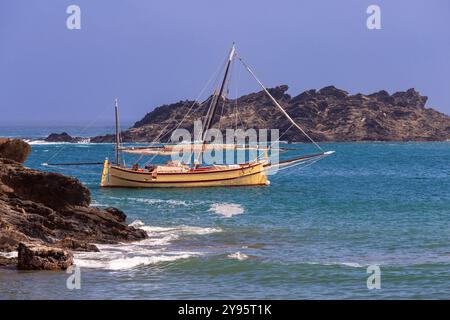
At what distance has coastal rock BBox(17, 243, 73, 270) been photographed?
1934 cm

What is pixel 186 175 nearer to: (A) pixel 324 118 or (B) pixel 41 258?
(B) pixel 41 258

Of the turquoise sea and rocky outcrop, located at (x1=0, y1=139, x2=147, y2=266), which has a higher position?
rocky outcrop, located at (x1=0, y1=139, x2=147, y2=266)

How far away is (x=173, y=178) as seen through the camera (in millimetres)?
49219

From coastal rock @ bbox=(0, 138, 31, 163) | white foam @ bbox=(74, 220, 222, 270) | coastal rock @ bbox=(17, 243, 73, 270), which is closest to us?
coastal rock @ bbox=(17, 243, 73, 270)

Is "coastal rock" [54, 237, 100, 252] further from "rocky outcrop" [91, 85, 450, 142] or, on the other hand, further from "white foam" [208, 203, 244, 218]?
"rocky outcrop" [91, 85, 450, 142]

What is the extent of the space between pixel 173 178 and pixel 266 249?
24854mm

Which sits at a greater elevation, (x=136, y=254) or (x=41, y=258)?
(x=41, y=258)

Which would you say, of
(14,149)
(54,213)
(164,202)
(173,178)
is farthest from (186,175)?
(54,213)

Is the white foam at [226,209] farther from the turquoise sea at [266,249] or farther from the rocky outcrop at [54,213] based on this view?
the rocky outcrop at [54,213]

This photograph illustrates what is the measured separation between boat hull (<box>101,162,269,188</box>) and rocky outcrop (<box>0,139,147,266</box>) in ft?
71.7

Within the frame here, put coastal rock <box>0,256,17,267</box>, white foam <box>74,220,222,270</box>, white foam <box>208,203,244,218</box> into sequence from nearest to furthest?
coastal rock <box>0,256,17,267</box>
white foam <box>74,220,222,270</box>
white foam <box>208,203,244,218</box>

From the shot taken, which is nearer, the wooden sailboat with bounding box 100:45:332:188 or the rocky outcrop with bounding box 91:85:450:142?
the wooden sailboat with bounding box 100:45:332:188

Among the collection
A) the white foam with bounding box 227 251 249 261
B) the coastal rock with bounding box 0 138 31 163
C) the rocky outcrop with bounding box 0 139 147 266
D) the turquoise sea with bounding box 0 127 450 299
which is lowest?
the turquoise sea with bounding box 0 127 450 299

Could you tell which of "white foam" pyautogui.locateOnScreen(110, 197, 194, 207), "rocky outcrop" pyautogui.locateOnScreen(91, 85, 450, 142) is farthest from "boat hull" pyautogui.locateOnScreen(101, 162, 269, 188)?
"rocky outcrop" pyautogui.locateOnScreen(91, 85, 450, 142)
